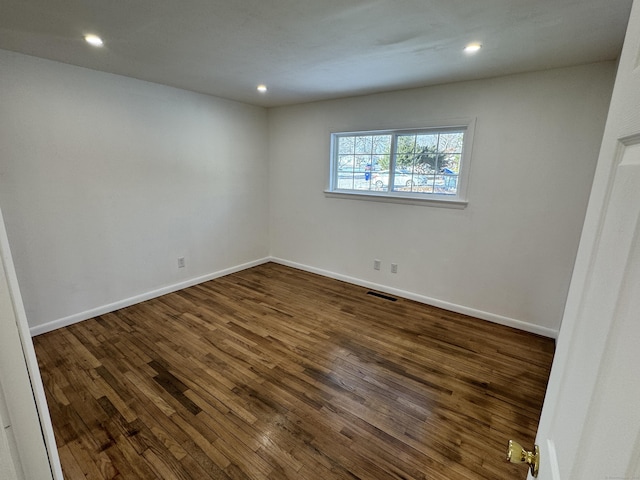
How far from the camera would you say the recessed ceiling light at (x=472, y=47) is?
6.81ft

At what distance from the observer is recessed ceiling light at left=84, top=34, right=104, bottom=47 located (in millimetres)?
2039

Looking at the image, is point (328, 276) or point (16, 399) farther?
point (328, 276)

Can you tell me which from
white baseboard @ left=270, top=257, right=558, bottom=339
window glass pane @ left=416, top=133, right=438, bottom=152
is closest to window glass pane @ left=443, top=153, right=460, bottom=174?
window glass pane @ left=416, top=133, right=438, bottom=152

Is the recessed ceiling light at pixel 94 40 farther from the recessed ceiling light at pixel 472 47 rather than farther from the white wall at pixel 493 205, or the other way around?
the recessed ceiling light at pixel 472 47

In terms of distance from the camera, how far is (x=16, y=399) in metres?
0.59

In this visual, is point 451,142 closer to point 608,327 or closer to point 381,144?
point 381,144

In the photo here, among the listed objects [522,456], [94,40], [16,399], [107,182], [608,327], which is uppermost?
[94,40]

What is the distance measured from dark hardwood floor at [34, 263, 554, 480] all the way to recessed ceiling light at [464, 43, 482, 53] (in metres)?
2.38

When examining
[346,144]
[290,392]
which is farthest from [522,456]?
[346,144]

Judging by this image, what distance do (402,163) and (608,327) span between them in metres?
3.29

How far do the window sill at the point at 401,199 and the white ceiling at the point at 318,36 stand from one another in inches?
46.3

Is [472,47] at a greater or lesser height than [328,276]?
greater

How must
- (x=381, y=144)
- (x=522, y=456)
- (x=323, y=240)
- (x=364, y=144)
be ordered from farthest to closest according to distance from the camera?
(x=323, y=240) < (x=364, y=144) < (x=381, y=144) < (x=522, y=456)

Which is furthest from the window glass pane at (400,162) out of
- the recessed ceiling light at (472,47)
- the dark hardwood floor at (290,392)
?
the dark hardwood floor at (290,392)
